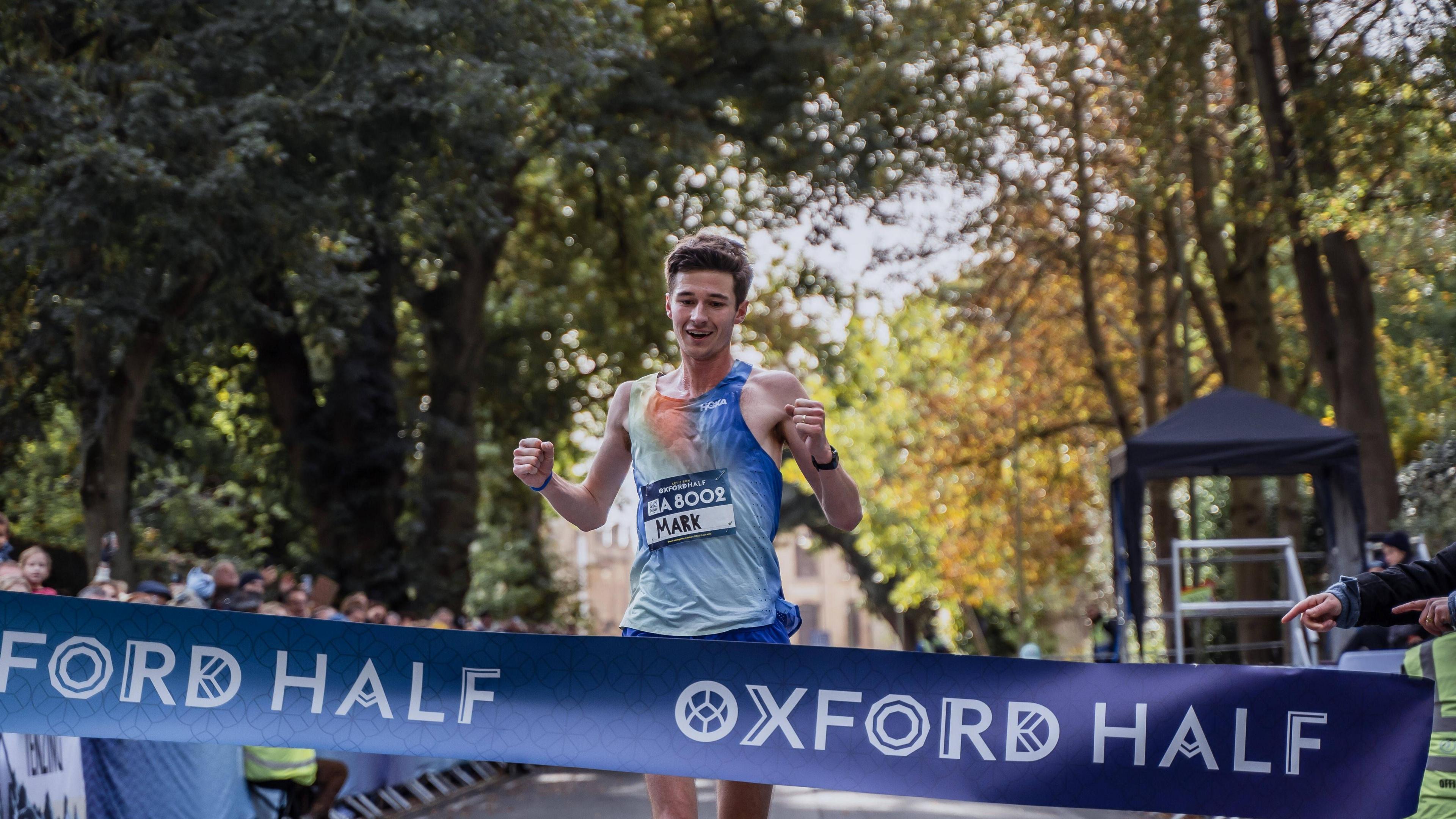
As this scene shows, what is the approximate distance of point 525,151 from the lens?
19.4m

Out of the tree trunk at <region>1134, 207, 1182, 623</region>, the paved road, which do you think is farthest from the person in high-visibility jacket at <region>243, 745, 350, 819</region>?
the tree trunk at <region>1134, 207, 1182, 623</region>

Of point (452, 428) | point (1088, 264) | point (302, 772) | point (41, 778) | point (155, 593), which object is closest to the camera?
point (41, 778)

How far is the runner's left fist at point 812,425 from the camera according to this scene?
152 inches

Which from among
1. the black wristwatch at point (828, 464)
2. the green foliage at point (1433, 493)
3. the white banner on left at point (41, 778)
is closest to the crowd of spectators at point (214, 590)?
the white banner on left at point (41, 778)

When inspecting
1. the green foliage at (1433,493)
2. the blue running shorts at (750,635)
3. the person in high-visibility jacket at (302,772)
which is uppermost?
the green foliage at (1433,493)

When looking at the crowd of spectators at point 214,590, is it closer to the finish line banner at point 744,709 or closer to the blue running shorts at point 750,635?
the finish line banner at point 744,709

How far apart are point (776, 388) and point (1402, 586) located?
6.07 feet

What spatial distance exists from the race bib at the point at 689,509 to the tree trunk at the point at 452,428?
18.3 m

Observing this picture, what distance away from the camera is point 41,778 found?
757 cm

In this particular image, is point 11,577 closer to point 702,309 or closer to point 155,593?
point 155,593

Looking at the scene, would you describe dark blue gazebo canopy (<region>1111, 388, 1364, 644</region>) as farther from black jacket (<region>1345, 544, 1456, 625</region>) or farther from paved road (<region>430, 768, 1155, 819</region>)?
black jacket (<region>1345, 544, 1456, 625</region>)

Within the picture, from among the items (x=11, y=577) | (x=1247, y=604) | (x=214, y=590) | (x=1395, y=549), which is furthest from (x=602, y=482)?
(x=1247, y=604)

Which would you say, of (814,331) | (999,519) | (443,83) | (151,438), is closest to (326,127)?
(443,83)

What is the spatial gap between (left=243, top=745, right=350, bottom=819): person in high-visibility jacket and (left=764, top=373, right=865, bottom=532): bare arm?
610 centimetres
